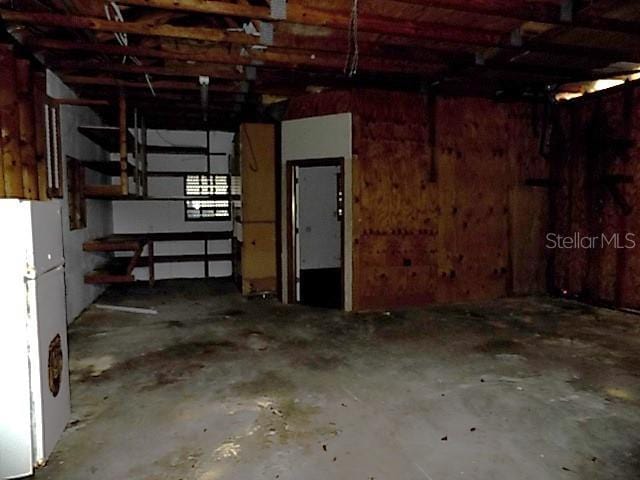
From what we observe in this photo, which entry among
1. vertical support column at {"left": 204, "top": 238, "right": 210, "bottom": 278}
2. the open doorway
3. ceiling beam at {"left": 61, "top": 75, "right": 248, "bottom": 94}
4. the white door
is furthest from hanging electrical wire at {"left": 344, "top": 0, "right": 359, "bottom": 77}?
vertical support column at {"left": 204, "top": 238, "right": 210, "bottom": 278}

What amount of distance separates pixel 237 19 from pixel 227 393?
321 cm

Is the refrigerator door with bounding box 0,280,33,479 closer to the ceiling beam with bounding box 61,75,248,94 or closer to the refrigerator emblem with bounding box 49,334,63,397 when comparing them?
the refrigerator emblem with bounding box 49,334,63,397

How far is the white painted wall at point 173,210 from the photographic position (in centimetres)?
852

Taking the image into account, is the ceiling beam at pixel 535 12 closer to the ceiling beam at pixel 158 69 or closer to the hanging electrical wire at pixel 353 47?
the hanging electrical wire at pixel 353 47

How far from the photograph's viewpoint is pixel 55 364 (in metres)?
2.60

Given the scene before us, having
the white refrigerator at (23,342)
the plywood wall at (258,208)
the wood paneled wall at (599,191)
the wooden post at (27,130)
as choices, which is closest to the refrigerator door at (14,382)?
the white refrigerator at (23,342)

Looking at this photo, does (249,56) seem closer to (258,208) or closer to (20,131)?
(20,131)

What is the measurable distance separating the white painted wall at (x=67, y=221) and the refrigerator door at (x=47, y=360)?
2.74m

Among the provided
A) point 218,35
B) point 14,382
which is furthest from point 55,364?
point 218,35

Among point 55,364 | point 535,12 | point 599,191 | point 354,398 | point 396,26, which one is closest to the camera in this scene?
point 55,364

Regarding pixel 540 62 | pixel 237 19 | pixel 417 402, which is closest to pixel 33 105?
pixel 237 19

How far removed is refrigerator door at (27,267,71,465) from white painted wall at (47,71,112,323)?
9.00 feet

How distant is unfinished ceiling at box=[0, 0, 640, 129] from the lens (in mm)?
3705

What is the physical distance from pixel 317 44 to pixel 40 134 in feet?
9.59
